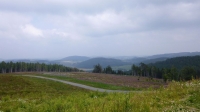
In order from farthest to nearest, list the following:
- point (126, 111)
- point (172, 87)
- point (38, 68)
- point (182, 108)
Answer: point (38, 68)
point (172, 87)
point (182, 108)
point (126, 111)

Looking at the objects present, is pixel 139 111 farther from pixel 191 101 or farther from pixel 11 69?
pixel 11 69

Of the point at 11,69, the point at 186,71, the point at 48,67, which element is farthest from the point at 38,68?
the point at 186,71

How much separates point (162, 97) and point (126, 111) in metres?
4.73

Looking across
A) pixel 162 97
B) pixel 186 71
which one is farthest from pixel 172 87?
pixel 186 71

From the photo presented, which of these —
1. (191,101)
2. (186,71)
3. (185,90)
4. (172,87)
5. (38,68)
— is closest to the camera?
(191,101)

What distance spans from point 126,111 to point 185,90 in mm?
6929

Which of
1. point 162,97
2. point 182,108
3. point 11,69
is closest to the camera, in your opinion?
point 182,108

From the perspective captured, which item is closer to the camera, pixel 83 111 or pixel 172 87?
pixel 83 111

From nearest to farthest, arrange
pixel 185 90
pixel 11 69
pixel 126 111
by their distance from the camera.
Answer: pixel 126 111 → pixel 185 90 → pixel 11 69

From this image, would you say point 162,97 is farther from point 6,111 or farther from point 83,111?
point 6,111

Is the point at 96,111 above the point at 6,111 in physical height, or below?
above

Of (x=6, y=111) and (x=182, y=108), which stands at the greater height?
(x=182, y=108)

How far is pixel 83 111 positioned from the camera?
362 inches

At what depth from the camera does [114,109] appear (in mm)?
8453
